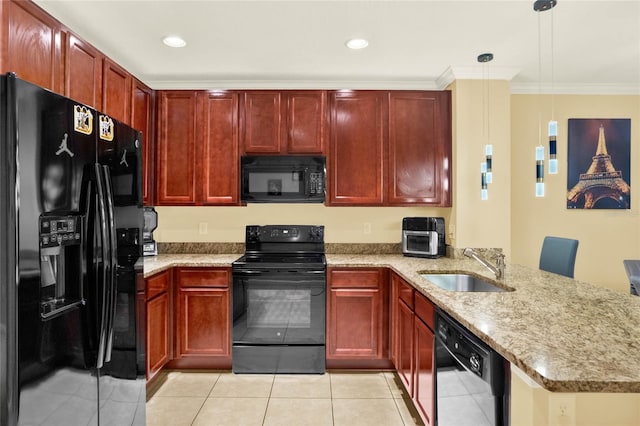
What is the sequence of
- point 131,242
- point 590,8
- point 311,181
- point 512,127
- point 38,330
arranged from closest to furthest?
1. point 38,330
2. point 131,242
3. point 590,8
4. point 311,181
5. point 512,127

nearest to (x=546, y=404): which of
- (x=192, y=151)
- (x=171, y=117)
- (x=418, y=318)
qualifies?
(x=418, y=318)

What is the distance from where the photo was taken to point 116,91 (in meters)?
2.61

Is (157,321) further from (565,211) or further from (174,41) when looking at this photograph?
(565,211)

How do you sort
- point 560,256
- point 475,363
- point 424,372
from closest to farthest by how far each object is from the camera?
point 475,363
point 424,372
point 560,256

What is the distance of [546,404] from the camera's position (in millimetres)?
985

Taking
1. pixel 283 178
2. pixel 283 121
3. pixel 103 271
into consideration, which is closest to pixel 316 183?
pixel 283 178

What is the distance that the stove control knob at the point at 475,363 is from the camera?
1.34 meters

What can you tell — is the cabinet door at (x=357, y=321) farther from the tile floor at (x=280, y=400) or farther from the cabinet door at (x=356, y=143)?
the cabinet door at (x=356, y=143)

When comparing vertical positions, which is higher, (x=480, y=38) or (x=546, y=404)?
(x=480, y=38)

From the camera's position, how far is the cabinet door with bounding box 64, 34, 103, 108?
2.11 meters

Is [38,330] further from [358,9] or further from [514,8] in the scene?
[514,8]

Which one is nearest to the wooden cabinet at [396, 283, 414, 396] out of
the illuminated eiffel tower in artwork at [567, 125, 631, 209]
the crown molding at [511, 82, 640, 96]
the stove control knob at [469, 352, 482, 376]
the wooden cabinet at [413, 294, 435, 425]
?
the wooden cabinet at [413, 294, 435, 425]

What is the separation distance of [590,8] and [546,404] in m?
2.22

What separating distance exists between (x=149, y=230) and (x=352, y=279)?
1.88 metres
